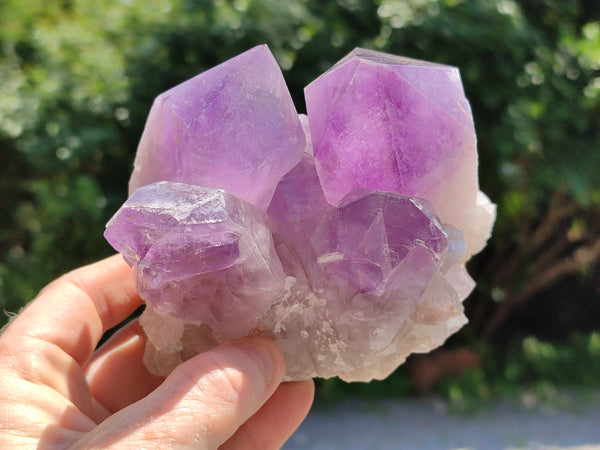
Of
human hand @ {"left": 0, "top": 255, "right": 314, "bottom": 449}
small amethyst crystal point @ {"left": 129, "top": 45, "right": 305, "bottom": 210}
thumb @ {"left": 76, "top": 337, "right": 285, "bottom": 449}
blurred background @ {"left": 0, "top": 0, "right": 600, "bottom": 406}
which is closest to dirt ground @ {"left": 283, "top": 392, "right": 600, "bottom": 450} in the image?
blurred background @ {"left": 0, "top": 0, "right": 600, "bottom": 406}

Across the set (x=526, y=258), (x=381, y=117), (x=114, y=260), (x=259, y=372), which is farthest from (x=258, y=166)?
(x=526, y=258)

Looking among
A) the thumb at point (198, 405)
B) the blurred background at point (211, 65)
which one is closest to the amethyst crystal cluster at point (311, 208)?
the thumb at point (198, 405)

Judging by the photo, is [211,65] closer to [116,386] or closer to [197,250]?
[116,386]

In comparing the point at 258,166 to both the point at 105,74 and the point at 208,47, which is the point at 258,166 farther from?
the point at 105,74

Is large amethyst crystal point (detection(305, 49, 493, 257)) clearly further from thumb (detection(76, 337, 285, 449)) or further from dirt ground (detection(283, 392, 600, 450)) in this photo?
dirt ground (detection(283, 392, 600, 450))

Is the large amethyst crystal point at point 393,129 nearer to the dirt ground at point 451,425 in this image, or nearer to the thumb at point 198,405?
the thumb at point 198,405

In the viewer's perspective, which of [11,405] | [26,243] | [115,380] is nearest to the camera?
[11,405]
